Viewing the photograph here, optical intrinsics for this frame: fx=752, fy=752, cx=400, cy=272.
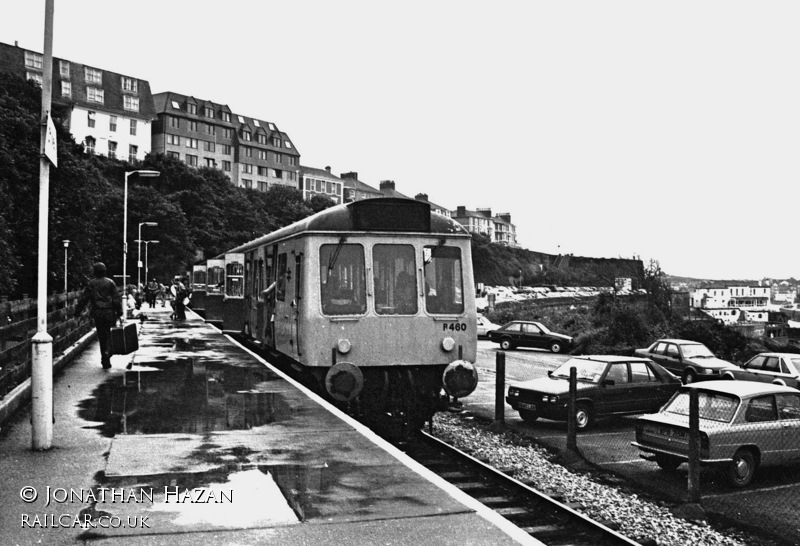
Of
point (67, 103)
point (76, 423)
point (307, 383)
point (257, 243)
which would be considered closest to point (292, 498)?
point (76, 423)

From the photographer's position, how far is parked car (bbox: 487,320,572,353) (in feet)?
111

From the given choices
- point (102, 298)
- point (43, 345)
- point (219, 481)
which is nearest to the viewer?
point (219, 481)

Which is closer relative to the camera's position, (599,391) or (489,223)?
(599,391)

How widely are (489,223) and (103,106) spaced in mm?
98530

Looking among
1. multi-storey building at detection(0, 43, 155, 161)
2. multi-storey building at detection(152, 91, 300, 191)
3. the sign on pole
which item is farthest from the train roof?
multi-storey building at detection(152, 91, 300, 191)

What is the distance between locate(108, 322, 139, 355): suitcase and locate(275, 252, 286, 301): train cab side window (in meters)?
2.63

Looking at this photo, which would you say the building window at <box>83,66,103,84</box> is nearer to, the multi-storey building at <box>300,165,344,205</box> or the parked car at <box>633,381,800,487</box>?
the multi-storey building at <box>300,165,344,205</box>

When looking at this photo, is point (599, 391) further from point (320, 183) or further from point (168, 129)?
point (320, 183)

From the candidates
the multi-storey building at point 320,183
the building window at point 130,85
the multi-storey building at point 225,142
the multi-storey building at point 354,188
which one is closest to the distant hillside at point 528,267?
the multi-storey building at point 354,188

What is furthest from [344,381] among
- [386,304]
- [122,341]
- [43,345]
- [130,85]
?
[130,85]

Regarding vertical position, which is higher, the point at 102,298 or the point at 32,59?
the point at 32,59

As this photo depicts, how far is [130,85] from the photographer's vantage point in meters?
94.1

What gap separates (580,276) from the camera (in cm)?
14225

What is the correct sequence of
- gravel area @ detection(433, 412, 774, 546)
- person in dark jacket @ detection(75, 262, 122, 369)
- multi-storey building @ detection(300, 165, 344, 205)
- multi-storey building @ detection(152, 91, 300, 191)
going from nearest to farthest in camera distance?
1. gravel area @ detection(433, 412, 774, 546)
2. person in dark jacket @ detection(75, 262, 122, 369)
3. multi-storey building @ detection(152, 91, 300, 191)
4. multi-storey building @ detection(300, 165, 344, 205)
